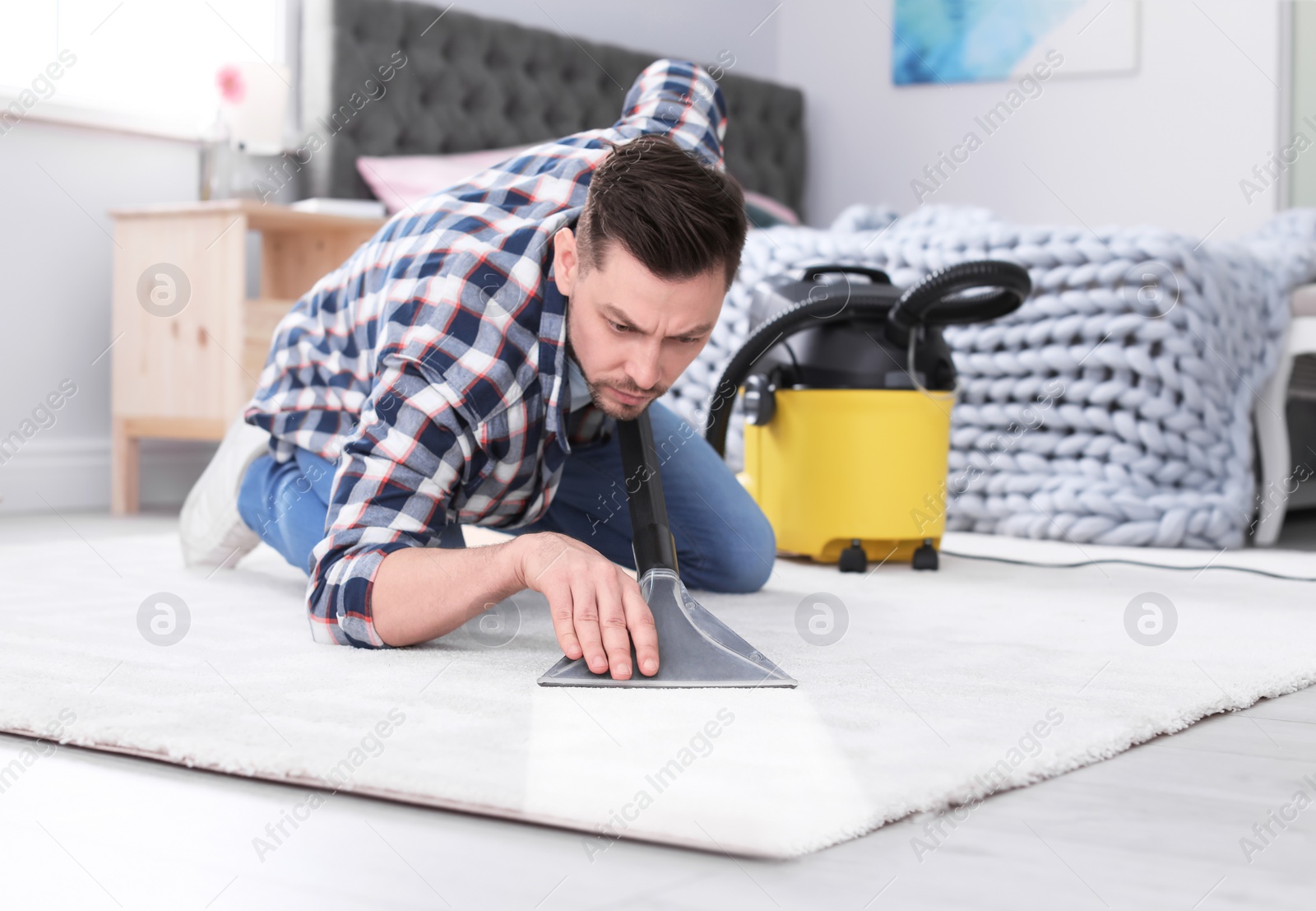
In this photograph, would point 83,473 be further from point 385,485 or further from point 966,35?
point 966,35

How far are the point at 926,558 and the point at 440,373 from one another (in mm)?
878

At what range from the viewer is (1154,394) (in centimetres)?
203

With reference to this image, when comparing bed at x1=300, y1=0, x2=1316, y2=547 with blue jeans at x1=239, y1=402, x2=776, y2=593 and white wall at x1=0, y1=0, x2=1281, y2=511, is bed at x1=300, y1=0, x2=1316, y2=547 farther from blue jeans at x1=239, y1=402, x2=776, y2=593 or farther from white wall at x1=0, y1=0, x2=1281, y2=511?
white wall at x1=0, y1=0, x2=1281, y2=511

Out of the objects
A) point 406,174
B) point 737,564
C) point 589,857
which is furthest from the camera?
point 406,174

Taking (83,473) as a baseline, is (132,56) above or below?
above

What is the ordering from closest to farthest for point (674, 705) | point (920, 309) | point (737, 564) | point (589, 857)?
point (589, 857) → point (674, 705) → point (737, 564) → point (920, 309)

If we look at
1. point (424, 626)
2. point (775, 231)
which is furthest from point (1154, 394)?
point (424, 626)

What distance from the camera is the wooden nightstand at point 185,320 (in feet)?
7.48

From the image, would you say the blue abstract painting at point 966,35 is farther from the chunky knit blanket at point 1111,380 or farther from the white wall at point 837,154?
the chunky knit blanket at point 1111,380

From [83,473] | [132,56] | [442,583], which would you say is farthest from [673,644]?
[132,56]

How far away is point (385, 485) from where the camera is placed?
1043mm

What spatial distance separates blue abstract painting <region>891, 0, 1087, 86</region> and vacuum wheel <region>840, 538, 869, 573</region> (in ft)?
7.98

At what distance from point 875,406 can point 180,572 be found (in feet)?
2.94

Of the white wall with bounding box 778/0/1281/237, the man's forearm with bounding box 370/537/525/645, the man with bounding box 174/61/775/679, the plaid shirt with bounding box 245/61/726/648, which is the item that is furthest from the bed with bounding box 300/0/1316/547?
the man's forearm with bounding box 370/537/525/645
